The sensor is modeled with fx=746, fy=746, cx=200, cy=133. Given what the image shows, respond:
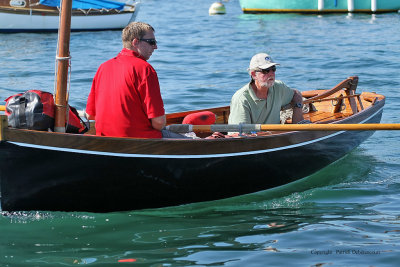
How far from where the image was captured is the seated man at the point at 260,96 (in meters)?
6.94

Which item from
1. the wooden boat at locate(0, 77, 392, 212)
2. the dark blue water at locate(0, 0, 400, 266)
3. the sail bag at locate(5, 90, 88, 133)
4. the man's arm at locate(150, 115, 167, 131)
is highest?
the sail bag at locate(5, 90, 88, 133)

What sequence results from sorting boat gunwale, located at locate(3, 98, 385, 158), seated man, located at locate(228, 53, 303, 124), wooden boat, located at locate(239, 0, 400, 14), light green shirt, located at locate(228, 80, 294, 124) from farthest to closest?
wooden boat, located at locate(239, 0, 400, 14)
light green shirt, located at locate(228, 80, 294, 124)
seated man, located at locate(228, 53, 303, 124)
boat gunwale, located at locate(3, 98, 385, 158)

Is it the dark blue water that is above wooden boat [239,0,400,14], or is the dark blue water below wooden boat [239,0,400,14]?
below

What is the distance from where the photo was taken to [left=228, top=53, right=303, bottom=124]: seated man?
6.94m

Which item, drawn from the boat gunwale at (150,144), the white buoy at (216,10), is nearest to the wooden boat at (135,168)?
the boat gunwale at (150,144)

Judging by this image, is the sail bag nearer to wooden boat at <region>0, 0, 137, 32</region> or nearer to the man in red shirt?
the man in red shirt

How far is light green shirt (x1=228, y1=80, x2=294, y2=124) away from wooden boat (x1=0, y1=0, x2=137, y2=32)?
16892 mm

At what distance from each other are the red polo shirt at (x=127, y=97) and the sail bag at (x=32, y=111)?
43cm

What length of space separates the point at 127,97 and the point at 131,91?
0.06 m

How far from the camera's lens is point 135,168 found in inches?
239

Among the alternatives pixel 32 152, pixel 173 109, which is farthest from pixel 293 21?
pixel 32 152

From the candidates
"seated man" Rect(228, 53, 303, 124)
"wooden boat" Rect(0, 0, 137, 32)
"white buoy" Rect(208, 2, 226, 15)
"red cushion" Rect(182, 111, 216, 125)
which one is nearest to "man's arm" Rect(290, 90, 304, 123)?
"seated man" Rect(228, 53, 303, 124)

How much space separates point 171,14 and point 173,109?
58.0ft

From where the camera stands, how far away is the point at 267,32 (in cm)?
2328
